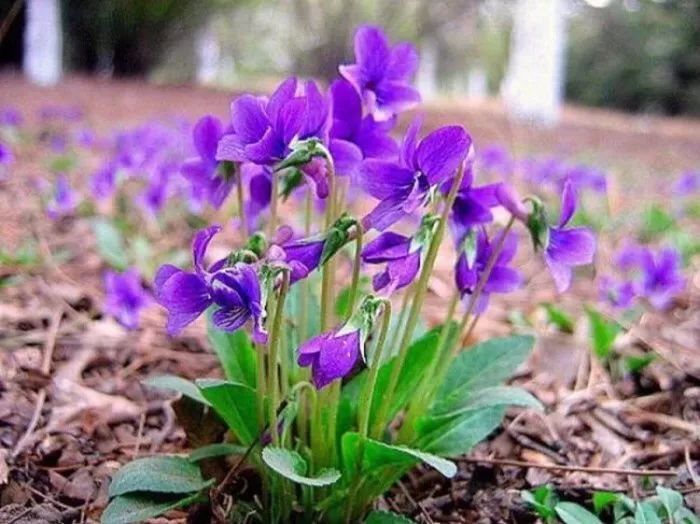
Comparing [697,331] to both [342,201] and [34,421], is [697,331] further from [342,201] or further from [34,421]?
[34,421]

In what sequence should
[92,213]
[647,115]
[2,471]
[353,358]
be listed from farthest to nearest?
[647,115]
[92,213]
[2,471]
[353,358]

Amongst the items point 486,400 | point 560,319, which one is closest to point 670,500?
point 486,400

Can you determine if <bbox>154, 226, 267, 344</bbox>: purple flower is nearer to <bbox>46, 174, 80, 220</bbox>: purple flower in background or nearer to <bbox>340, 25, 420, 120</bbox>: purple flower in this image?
<bbox>340, 25, 420, 120</bbox>: purple flower

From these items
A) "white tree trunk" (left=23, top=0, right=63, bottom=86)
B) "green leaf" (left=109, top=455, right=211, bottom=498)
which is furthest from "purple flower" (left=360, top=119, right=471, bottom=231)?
"white tree trunk" (left=23, top=0, right=63, bottom=86)

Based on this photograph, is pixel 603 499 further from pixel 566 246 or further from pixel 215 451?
pixel 215 451

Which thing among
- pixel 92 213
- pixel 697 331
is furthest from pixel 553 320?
pixel 92 213
